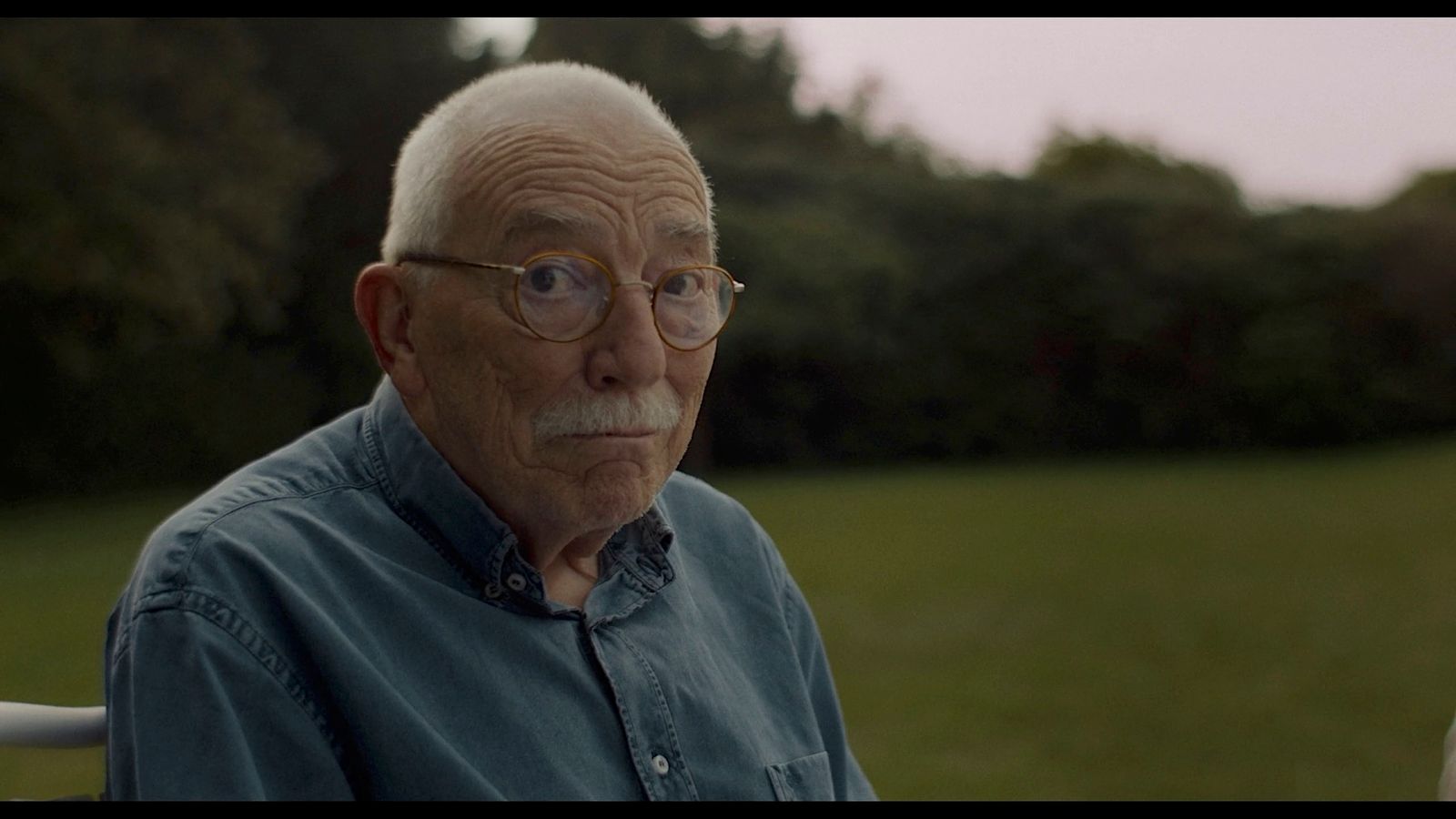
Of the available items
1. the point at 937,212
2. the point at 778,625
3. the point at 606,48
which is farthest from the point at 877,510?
the point at 778,625

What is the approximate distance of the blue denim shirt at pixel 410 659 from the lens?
4.11ft

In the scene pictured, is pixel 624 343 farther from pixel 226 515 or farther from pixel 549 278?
pixel 226 515

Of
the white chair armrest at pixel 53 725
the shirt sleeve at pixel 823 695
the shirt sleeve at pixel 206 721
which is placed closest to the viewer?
the shirt sleeve at pixel 206 721

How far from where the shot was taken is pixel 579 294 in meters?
1.49

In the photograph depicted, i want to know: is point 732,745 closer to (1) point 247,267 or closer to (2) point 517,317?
(2) point 517,317

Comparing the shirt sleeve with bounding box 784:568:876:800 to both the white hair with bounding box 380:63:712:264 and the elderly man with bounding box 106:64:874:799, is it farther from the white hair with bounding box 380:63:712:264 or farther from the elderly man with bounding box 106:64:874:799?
the white hair with bounding box 380:63:712:264

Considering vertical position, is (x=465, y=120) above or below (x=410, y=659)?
above

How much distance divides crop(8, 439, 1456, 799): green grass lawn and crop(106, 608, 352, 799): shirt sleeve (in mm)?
3952

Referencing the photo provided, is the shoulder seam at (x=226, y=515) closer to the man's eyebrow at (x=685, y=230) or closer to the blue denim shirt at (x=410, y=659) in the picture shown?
the blue denim shirt at (x=410, y=659)

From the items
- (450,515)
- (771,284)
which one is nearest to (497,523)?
(450,515)

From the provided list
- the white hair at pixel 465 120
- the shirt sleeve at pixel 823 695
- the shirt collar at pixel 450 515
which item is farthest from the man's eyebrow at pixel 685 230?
the shirt sleeve at pixel 823 695

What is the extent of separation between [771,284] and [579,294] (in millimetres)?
14784

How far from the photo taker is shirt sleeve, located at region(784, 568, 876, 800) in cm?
185

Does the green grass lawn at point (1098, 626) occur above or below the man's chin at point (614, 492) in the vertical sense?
below
